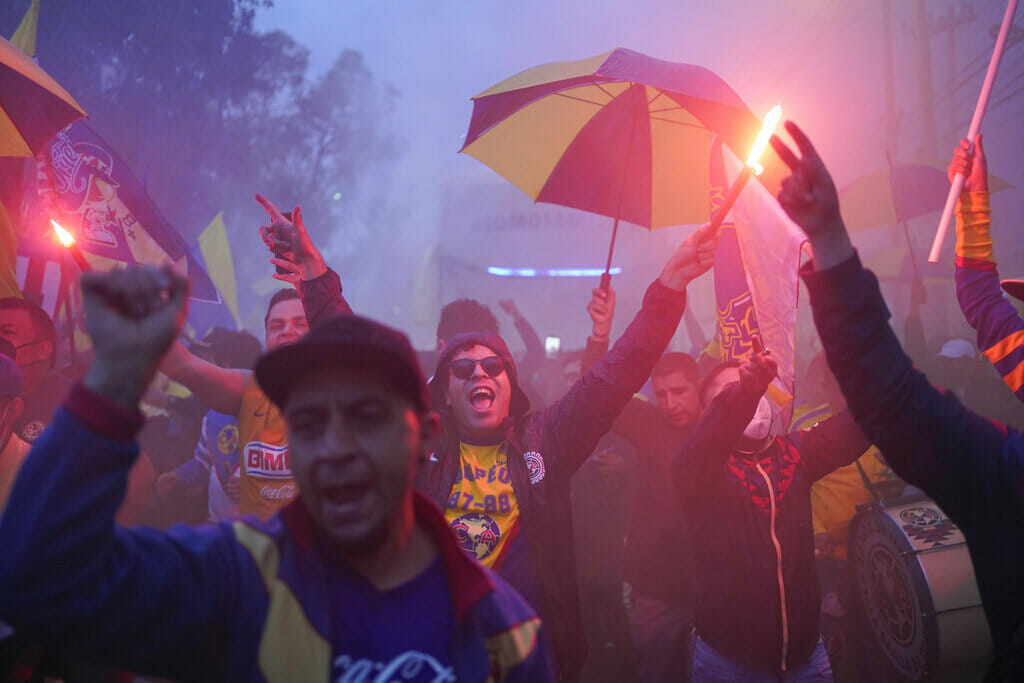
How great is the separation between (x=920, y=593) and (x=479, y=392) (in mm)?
3148

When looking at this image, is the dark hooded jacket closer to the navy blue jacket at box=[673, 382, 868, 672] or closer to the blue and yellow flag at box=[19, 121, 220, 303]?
the navy blue jacket at box=[673, 382, 868, 672]

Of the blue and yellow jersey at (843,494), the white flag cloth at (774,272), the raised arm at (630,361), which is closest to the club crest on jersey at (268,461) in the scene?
the raised arm at (630,361)

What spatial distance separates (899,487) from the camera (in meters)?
4.52

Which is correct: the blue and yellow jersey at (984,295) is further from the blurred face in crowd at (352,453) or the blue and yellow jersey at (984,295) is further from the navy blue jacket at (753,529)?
the blurred face in crowd at (352,453)

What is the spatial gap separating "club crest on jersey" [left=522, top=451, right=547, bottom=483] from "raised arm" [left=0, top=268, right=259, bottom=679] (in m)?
1.56

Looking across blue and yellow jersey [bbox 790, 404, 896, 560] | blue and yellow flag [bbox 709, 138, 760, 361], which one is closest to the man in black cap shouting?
blue and yellow flag [bbox 709, 138, 760, 361]

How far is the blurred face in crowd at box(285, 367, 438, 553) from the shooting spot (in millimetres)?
1275

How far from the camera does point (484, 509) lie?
8.52ft

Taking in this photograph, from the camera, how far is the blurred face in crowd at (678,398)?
165 inches

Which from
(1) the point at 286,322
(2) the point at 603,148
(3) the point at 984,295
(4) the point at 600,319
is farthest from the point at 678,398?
(1) the point at 286,322

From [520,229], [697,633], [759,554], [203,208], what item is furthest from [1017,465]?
[520,229]

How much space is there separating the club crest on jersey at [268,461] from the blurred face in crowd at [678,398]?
2.48m

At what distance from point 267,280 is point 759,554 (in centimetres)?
1306

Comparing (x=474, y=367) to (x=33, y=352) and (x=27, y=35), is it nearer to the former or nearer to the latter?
(x=33, y=352)
